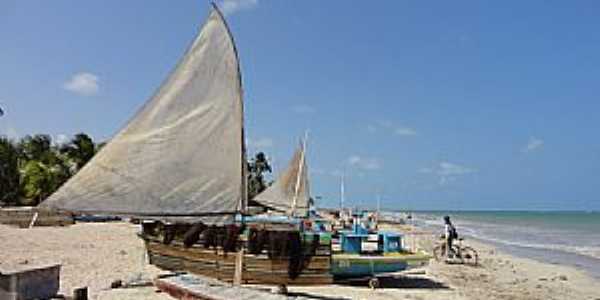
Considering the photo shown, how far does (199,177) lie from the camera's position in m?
12.6

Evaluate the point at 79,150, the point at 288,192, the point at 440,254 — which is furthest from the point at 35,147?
the point at 440,254

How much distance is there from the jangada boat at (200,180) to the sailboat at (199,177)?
2 centimetres

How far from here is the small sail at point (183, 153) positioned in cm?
1221

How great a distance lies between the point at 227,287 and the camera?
35.5 feet

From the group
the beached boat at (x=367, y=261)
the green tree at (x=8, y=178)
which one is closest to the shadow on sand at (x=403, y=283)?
the beached boat at (x=367, y=261)

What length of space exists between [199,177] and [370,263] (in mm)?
5859

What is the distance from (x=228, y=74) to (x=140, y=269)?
7548 millimetres

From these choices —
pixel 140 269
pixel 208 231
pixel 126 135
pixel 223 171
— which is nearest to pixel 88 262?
pixel 140 269

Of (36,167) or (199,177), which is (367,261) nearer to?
(199,177)

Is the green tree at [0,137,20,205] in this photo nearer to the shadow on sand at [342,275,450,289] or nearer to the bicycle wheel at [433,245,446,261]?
the bicycle wheel at [433,245,446,261]

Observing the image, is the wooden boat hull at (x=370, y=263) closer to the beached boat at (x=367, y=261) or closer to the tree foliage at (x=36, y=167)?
the beached boat at (x=367, y=261)

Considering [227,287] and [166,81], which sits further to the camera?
[166,81]

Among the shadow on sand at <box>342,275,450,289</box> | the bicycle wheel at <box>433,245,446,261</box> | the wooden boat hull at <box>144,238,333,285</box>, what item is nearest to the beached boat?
the shadow on sand at <box>342,275,450,289</box>

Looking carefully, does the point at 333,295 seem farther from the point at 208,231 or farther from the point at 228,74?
the point at 228,74
